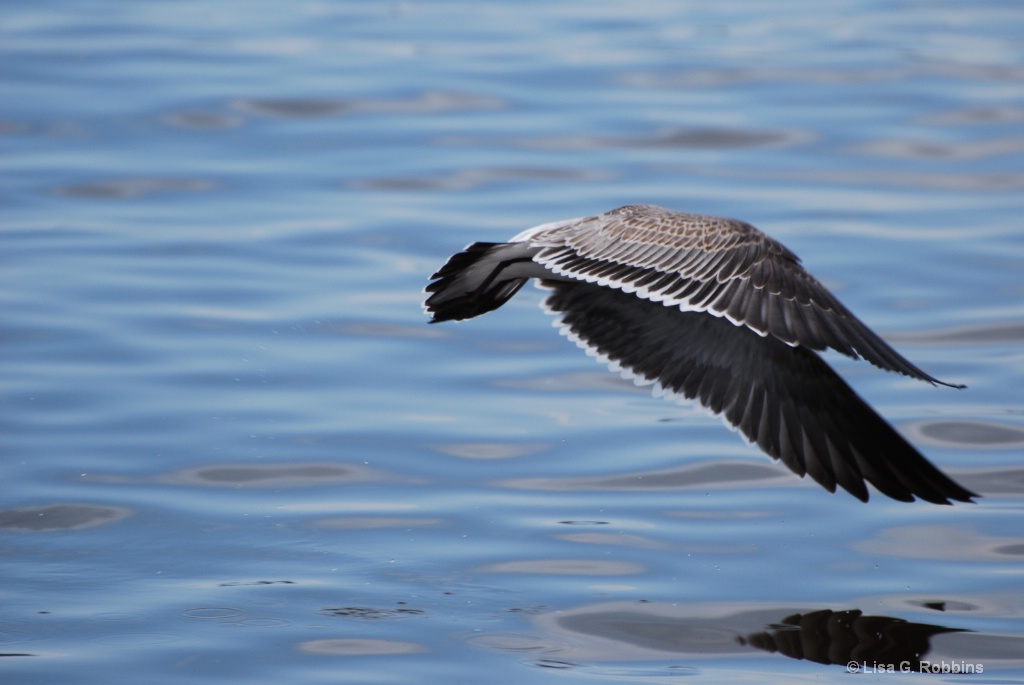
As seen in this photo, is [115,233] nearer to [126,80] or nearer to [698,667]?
[126,80]

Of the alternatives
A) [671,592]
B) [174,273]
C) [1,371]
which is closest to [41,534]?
[1,371]

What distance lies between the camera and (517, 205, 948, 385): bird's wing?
5.56 m

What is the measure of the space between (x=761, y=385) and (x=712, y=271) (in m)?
0.69

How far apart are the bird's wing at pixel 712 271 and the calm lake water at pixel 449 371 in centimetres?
127

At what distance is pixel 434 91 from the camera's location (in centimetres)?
1499

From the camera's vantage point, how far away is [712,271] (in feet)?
19.5

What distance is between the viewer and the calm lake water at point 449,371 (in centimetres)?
621

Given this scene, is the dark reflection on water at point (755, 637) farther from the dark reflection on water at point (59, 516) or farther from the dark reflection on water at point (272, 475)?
the dark reflection on water at point (59, 516)

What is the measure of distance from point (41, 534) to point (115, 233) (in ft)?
15.1

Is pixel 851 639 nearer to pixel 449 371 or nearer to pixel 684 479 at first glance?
pixel 684 479

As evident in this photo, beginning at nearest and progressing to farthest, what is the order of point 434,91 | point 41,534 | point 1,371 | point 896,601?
point 896,601
point 41,534
point 1,371
point 434,91

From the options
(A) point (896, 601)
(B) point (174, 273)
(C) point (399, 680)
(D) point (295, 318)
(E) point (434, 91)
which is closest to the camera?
(C) point (399, 680)

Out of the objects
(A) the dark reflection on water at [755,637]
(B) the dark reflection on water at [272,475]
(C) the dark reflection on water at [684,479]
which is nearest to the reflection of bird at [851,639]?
(A) the dark reflection on water at [755,637]

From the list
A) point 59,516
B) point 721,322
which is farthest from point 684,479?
point 59,516
